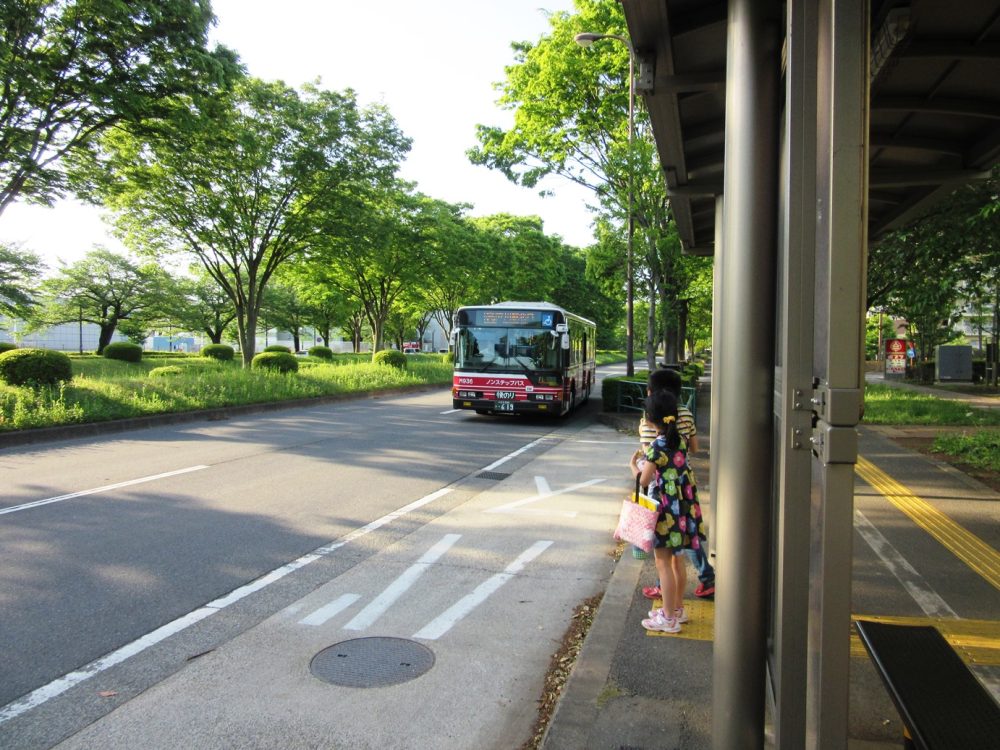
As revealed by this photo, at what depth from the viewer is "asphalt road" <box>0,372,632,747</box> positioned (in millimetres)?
4170

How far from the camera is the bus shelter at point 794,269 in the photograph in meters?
1.90

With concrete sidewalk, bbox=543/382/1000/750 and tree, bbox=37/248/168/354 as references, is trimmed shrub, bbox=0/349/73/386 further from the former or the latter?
tree, bbox=37/248/168/354

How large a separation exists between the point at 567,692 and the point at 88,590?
380cm

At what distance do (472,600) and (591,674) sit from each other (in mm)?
1624

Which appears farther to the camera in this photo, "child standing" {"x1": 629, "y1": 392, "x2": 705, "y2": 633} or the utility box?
the utility box

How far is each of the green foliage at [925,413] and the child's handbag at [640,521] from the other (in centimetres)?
1317

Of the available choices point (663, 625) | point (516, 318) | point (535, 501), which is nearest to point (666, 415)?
point (663, 625)

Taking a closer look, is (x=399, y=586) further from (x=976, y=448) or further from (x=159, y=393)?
(x=159, y=393)

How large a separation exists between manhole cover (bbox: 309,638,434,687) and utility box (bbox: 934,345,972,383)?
3299cm

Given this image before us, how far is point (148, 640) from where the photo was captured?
446 cm

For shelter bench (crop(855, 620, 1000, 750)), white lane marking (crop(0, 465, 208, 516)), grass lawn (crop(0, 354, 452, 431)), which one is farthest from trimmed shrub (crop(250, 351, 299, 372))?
shelter bench (crop(855, 620, 1000, 750))

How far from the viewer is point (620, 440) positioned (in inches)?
579

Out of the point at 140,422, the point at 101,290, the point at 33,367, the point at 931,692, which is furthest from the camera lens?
the point at 101,290

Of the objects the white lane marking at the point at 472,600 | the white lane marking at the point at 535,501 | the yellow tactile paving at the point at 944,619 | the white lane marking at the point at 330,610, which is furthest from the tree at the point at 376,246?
the white lane marking at the point at 330,610
